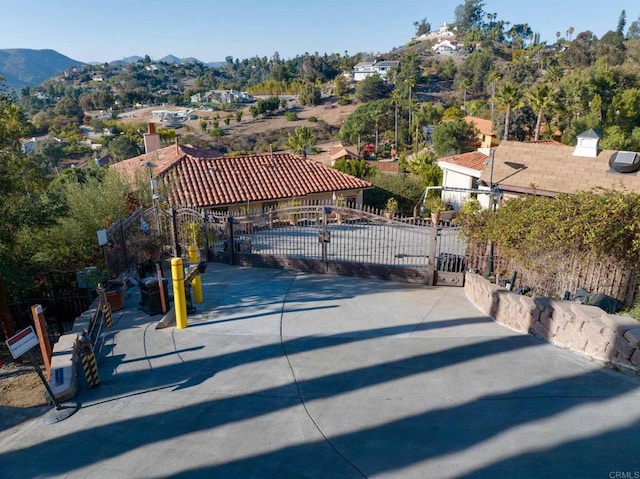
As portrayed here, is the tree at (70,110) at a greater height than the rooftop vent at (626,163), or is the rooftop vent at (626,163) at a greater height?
the tree at (70,110)

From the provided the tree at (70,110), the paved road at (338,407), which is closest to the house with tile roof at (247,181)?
the paved road at (338,407)

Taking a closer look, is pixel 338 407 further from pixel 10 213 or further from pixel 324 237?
pixel 10 213

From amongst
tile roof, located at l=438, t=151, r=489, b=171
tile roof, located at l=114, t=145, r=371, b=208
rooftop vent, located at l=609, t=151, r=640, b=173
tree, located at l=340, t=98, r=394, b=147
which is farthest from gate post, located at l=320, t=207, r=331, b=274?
tree, located at l=340, t=98, r=394, b=147

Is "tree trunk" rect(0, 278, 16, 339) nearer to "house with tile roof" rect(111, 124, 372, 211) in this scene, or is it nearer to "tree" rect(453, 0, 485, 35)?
"house with tile roof" rect(111, 124, 372, 211)

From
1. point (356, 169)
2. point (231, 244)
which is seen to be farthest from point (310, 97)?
point (231, 244)

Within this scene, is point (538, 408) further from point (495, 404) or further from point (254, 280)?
point (254, 280)

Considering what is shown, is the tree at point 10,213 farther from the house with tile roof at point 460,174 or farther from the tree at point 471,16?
the tree at point 471,16
